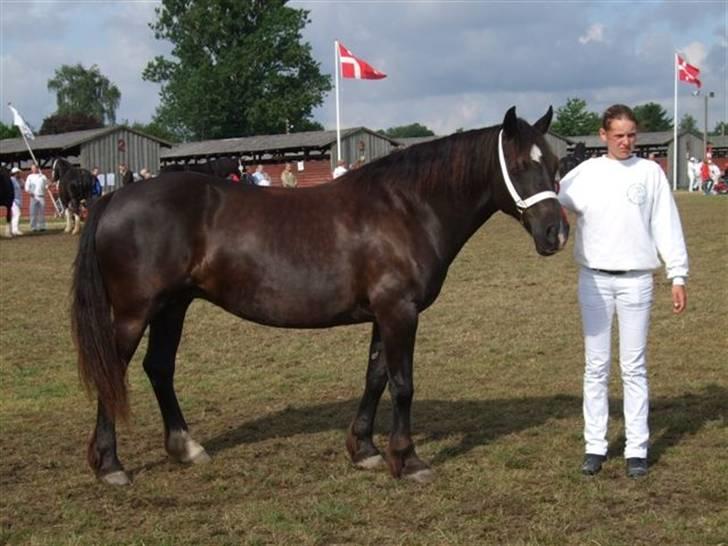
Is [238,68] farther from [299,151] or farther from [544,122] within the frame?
[544,122]

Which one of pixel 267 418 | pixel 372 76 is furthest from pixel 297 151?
pixel 267 418

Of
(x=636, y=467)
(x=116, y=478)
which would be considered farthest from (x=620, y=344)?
(x=116, y=478)

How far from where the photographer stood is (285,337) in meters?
10.5

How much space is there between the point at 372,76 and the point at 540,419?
99.8 ft

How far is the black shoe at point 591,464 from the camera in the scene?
5594 mm

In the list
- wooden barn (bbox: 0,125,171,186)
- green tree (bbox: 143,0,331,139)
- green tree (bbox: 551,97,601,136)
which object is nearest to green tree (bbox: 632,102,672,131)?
green tree (bbox: 551,97,601,136)

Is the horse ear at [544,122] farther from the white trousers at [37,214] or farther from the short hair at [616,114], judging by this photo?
the white trousers at [37,214]

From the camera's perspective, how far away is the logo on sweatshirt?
17.7ft

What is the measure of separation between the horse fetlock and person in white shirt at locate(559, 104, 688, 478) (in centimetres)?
247

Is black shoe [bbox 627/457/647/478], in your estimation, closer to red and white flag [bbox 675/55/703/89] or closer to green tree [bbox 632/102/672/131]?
red and white flag [bbox 675/55/703/89]

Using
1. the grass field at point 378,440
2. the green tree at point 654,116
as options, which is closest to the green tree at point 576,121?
the green tree at point 654,116

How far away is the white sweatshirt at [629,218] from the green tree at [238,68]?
74.1 metres

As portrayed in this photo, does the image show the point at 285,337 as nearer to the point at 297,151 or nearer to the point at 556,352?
the point at 556,352

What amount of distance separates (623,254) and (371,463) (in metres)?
2.06
